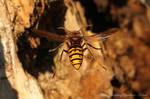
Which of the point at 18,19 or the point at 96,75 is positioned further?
the point at 96,75

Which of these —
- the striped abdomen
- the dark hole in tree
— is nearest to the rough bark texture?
the dark hole in tree

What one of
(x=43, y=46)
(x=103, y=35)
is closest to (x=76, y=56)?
(x=103, y=35)

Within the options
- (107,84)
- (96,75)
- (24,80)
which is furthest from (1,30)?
(107,84)

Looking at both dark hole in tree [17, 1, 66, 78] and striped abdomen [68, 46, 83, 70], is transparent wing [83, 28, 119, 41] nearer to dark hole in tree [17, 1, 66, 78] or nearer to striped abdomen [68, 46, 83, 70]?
striped abdomen [68, 46, 83, 70]

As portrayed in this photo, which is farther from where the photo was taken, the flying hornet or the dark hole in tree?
the dark hole in tree

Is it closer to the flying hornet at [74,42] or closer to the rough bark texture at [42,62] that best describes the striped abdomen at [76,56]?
the flying hornet at [74,42]

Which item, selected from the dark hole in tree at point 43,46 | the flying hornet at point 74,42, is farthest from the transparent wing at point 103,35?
the dark hole in tree at point 43,46

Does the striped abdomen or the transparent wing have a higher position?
the transparent wing

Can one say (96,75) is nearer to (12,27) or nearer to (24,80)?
(24,80)
